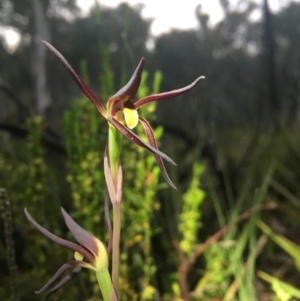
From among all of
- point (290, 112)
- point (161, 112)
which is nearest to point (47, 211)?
point (161, 112)

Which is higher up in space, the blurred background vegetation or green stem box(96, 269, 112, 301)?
the blurred background vegetation

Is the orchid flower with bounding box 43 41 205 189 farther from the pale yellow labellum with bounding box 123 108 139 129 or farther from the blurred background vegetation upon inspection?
the blurred background vegetation

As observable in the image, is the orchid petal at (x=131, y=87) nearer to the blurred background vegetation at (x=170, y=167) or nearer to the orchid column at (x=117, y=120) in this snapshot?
the orchid column at (x=117, y=120)

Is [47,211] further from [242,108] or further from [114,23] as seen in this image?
[242,108]

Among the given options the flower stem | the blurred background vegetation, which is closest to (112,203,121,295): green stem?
the flower stem

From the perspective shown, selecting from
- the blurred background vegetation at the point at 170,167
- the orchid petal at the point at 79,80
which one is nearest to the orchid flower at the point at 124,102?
the orchid petal at the point at 79,80

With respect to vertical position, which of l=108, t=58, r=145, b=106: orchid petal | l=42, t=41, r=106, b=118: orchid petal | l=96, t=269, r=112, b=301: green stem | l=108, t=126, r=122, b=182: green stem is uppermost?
l=42, t=41, r=106, b=118: orchid petal
